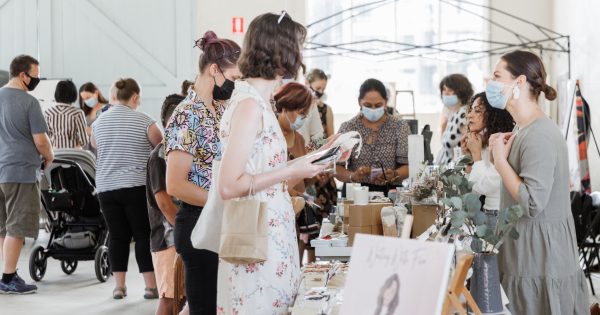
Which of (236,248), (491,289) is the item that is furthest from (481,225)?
(236,248)

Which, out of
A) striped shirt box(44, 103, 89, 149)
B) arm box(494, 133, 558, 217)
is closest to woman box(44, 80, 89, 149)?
striped shirt box(44, 103, 89, 149)

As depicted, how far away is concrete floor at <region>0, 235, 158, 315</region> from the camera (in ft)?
19.0

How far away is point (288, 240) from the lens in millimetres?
2484

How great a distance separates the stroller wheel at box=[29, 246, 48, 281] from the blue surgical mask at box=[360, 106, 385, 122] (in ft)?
9.76

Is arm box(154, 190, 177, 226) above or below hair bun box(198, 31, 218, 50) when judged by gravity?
below

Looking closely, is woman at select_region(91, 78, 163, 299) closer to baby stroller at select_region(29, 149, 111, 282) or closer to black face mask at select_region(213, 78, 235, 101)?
baby stroller at select_region(29, 149, 111, 282)

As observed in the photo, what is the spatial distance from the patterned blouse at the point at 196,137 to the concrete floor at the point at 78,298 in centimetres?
262

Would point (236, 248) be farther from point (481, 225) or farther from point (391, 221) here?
point (391, 221)

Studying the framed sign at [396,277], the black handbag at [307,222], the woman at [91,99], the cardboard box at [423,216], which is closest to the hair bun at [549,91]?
the cardboard box at [423,216]

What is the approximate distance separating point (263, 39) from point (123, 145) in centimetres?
343

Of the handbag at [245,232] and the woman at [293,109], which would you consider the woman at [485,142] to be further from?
the handbag at [245,232]

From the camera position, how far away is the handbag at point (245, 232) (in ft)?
7.57

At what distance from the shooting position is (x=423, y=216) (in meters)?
3.74

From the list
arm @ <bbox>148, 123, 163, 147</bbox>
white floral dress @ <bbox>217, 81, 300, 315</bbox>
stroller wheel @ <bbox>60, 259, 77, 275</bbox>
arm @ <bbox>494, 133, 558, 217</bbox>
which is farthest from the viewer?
stroller wheel @ <bbox>60, 259, 77, 275</bbox>
